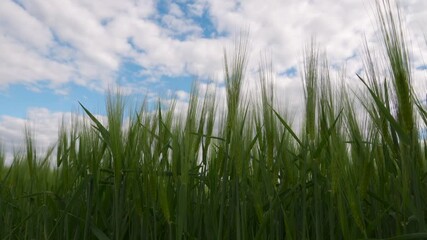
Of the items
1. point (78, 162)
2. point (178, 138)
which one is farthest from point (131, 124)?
point (78, 162)

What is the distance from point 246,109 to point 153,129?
36cm

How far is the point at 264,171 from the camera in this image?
1.28 meters

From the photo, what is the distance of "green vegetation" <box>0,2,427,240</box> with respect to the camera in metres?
1.22

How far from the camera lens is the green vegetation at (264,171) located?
4.00 feet

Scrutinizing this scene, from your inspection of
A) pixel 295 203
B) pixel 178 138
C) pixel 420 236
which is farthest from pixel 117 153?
pixel 420 236

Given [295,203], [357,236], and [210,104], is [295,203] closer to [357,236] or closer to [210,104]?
[357,236]

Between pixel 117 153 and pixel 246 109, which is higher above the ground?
pixel 246 109

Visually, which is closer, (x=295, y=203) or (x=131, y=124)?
(x=295, y=203)

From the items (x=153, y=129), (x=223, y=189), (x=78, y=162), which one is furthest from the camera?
(x=78, y=162)

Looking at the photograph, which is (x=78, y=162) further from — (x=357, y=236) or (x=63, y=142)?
(x=357, y=236)

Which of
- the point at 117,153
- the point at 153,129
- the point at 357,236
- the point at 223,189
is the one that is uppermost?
the point at 153,129

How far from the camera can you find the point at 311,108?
1.39 metres

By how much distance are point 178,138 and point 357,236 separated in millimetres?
660

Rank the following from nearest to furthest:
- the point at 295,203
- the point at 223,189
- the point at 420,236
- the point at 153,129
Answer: the point at 420,236 → the point at 223,189 → the point at 295,203 → the point at 153,129
